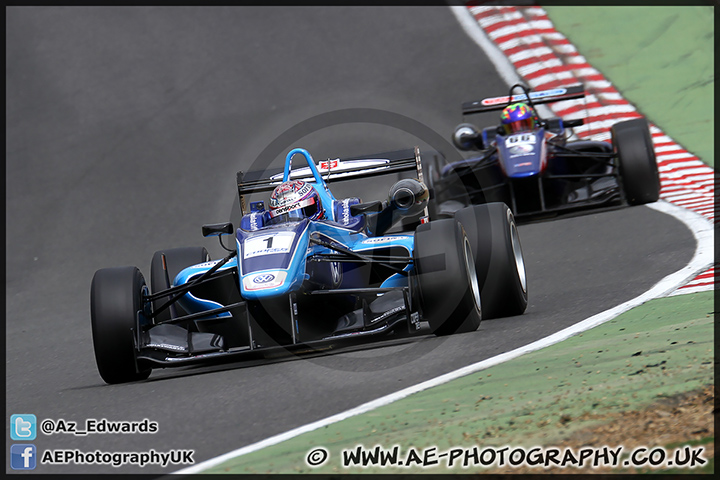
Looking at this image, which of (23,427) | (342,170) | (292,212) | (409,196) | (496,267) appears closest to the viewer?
(23,427)

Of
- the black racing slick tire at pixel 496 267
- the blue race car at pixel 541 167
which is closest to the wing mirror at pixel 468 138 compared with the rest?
the blue race car at pixel 541 167

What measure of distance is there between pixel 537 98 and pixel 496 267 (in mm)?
5833

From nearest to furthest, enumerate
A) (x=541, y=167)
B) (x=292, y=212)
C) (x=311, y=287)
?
(x=311, y=287) < (x=292, y=212) < (x=541, y=167)

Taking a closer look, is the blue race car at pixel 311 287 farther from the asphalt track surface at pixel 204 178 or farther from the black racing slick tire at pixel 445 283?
the asphalt track surface at pixel 204 178

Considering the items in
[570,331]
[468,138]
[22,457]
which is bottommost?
[22,457]

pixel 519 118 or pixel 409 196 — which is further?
pixel 519 118

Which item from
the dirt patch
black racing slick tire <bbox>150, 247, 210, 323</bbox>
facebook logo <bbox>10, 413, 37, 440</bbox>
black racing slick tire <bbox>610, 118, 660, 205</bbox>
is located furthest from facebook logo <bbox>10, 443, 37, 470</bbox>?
black racing slick tire <bbox>610, 118, 660, 205</bbox>

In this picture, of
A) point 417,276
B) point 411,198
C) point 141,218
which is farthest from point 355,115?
point 417,276

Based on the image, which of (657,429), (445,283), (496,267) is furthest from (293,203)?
(657,429)

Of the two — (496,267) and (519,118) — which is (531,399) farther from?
(519,118)

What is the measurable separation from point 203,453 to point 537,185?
28.4 feet

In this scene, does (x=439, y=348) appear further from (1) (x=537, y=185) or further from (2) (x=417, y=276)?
(1) (x=537, y=185)

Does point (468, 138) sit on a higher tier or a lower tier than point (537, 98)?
lower

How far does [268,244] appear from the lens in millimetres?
7273
